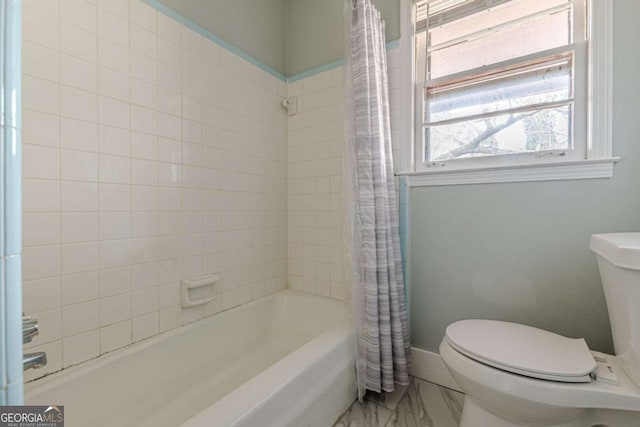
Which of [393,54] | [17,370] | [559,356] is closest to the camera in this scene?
[17,370]

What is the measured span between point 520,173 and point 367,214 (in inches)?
28.5

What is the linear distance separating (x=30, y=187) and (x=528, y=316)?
6.60 ft

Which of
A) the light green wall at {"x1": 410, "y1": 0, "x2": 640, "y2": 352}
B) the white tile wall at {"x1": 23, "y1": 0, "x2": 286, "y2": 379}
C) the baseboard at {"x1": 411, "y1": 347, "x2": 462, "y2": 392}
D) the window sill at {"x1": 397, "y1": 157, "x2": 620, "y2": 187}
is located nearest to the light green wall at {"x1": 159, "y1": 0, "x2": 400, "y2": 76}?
the white tile wall at {"x1": 23, "y1": 0, "x2": 286, "y2": 379}

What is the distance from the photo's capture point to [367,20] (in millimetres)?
1270

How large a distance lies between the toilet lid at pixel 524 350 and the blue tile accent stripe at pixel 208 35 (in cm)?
180

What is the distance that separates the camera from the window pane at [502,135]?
123 centimetres

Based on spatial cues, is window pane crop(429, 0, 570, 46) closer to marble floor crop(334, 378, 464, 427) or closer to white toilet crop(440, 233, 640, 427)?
white toilet crop(440, 233, 640, 427)

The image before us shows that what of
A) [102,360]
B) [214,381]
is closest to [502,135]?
[214,381]

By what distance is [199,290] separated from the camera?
140 cm

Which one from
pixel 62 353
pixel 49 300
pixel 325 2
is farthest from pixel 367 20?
pixel 62 353

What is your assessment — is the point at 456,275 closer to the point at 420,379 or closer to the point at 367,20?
the point at 420,379

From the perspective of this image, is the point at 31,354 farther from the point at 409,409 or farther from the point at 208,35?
the point at 208,35

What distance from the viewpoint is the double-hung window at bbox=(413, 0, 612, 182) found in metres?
1.19

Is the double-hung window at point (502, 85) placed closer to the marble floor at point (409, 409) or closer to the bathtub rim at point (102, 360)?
the marble floor at point (409, 409)
